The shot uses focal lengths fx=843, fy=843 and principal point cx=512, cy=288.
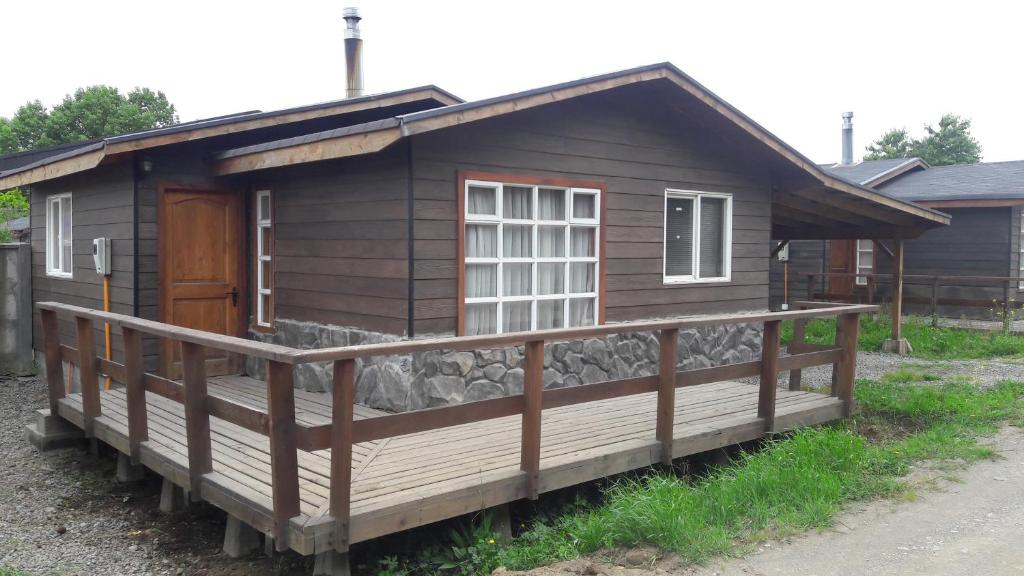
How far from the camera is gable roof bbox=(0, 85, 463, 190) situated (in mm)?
7484

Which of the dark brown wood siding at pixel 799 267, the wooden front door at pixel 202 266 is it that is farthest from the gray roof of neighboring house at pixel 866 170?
the wooden front door at pixel 202 266

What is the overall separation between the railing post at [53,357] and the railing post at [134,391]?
1.78 meters

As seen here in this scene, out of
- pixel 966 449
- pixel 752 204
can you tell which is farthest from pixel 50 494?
pixel 752 204

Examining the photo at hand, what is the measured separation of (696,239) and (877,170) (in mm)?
12934

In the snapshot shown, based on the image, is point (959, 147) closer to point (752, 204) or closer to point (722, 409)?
point (752, 204)

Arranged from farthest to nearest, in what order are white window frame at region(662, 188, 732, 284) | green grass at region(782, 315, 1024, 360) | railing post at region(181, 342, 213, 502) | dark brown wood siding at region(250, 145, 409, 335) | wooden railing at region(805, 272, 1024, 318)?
wooden railing at region(805, 272, 1024, 318)
green grass at region(782, 315, 1024, 360)
white window frame at region(662, 188, 732, 284)
dark brown wood siding at region(250, 145, 409, 335)
railing post at region(181, 342, 213, 502)

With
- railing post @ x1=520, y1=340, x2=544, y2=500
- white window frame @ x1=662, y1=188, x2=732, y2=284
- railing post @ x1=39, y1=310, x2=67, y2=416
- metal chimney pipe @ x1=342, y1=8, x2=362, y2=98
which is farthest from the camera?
metal chimney pipe @ x1=342, y1=8, x2=362, y2=98

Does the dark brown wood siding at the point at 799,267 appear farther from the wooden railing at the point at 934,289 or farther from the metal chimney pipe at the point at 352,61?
the metal chimney pipe at the point at 352,61

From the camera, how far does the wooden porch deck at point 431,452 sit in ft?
14.8

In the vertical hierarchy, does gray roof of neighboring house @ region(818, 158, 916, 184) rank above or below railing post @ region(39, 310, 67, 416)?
above

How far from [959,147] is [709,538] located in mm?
42205

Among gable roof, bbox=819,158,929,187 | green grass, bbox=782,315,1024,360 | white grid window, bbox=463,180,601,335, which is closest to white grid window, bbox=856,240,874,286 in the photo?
gable roof, bbox=819,158,929,187

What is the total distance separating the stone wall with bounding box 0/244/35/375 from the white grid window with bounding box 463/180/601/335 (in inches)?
266

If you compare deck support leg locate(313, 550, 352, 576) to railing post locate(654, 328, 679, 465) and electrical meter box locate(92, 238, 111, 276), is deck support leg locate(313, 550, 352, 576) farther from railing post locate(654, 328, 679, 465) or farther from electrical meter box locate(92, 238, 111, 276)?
electrical meter box locate(92, 238, 111, 276)
